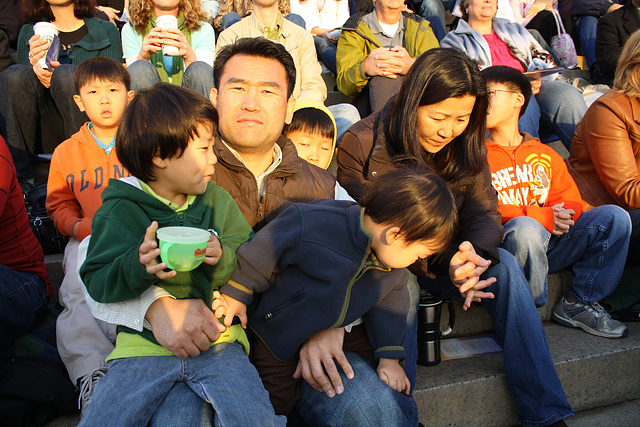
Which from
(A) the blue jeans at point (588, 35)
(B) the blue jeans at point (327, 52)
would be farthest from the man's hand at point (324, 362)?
(A) the blue jeans at point (588, 35)

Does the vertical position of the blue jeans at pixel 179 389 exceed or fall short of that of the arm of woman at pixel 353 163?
it falls short

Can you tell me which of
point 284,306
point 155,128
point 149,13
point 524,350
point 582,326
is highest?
point 149,13

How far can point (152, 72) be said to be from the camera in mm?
3111

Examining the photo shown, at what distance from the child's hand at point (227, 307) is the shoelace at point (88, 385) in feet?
1.92

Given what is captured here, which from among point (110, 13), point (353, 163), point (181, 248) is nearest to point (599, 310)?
point (353, 163)

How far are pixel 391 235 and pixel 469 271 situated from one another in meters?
0.51

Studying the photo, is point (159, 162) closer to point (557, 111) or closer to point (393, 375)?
point (393, 375)

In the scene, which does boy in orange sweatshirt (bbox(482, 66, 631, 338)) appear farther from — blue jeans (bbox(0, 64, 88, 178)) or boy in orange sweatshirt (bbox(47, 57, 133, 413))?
blue jeans (bbox(0, 64, 88, 178))

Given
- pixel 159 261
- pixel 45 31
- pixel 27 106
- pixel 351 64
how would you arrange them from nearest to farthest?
pixel 159 261 → pixel 45 31 → pixel 27 106 → pixel 351 64

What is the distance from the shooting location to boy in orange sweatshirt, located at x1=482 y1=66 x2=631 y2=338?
2.31 meters

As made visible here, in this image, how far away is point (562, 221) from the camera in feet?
8.36

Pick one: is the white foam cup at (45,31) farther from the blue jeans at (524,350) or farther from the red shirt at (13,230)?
the blue jeans at (524,350)

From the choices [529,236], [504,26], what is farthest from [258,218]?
[504,26]

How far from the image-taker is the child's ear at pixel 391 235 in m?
1.61
